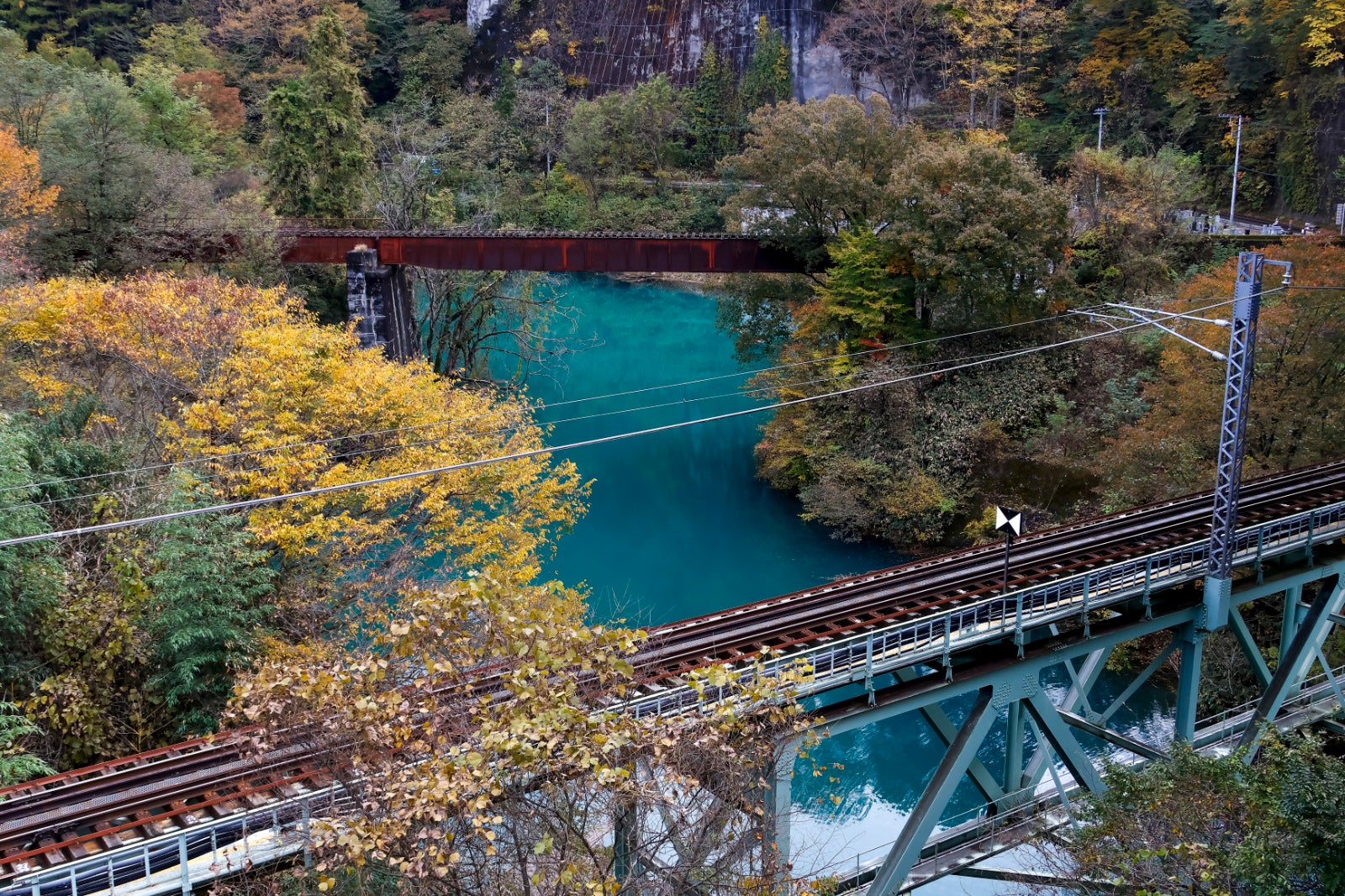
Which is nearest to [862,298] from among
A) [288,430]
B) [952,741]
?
[288,430]

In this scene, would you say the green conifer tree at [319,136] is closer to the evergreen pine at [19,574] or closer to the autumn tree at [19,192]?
the autumn tree at [19,192]

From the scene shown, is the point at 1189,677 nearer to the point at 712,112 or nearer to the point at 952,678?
the point at 952,678

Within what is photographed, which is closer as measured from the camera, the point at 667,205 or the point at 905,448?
the point at 905,448

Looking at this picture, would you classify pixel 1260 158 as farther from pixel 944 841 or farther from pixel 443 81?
pixel 443 81

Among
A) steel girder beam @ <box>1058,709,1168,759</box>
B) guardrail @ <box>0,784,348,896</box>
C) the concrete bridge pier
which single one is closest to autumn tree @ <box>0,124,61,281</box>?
the concrete bridge pier

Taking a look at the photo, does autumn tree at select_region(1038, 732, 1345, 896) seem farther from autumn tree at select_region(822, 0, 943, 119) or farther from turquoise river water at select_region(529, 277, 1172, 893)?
autumn tree at select_region(822, 0, 943, 119)

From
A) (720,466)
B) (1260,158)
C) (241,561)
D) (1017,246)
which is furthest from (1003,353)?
(241,561)
